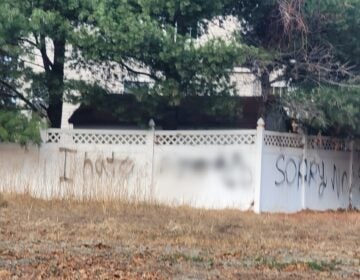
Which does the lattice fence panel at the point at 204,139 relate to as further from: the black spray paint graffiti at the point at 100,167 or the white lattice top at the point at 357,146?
the white lattice top at the point at 357,146

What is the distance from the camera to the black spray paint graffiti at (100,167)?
1589 cm

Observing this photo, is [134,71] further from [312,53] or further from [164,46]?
[312,53]

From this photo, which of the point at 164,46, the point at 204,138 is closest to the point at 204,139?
the point at 204,138

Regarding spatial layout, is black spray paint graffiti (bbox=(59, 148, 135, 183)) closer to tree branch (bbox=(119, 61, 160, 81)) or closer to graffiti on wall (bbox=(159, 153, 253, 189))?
graffiti on wall (bbox=(159, 153, 253, 189))

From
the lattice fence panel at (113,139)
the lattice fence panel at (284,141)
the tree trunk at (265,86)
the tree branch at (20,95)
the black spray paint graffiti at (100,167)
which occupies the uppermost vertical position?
the tree trunk at (265,86)

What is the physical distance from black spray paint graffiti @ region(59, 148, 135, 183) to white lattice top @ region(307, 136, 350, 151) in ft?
13.7

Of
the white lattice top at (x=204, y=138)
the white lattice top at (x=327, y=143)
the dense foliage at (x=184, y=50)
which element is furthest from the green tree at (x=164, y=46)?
the white lattice top at (x=327, y=143)

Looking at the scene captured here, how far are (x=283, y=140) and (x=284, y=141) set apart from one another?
0.06 meters

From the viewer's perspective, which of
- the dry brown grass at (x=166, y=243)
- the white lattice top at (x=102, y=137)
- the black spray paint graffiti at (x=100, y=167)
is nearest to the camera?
the dry brown grass at (x=166, y=243)

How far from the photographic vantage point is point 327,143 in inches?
703

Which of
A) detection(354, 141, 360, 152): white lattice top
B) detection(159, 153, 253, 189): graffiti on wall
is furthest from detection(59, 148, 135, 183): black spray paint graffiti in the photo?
detection(354, 141, 360, 152): white lattice top

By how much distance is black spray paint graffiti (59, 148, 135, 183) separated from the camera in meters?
15.9

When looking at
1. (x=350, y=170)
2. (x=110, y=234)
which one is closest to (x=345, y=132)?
(x=350, y=170)

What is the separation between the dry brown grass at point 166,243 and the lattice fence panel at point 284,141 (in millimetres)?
1524
